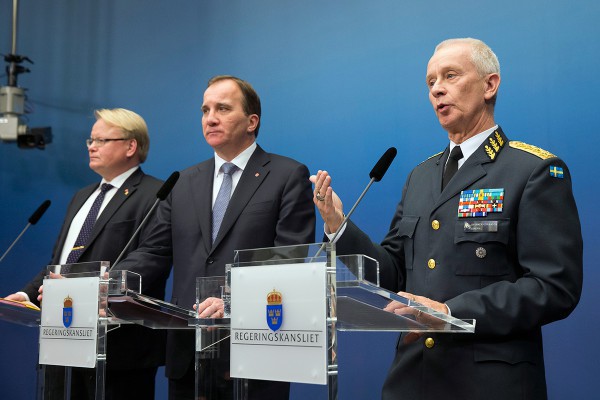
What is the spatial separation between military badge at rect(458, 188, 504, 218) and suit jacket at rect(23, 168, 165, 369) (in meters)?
1.50

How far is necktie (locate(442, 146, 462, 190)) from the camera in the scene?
234cm

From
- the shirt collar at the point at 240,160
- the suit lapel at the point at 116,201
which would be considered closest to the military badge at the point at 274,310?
the shirt collar at the point at 240,160

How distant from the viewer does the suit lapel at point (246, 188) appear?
3.03 metres

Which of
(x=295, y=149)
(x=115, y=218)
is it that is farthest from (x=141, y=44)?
(x=115, y=218)

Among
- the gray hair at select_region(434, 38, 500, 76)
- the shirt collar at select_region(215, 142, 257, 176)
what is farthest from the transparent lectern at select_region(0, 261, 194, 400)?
the gray hair at select_region(434, 38, 500, 76)

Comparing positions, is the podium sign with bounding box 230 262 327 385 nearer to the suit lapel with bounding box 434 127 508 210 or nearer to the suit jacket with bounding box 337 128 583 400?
the suit jacket with bounding box 337 128 583 400

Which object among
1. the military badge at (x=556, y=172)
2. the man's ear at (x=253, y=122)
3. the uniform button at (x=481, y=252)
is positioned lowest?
the uniform button at (x=481, y=252)

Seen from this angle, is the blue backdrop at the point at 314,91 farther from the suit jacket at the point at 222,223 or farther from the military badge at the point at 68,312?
the military badge at the point at 68,312

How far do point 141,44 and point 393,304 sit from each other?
3.90 m

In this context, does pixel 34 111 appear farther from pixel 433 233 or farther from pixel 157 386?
pixel 433 233

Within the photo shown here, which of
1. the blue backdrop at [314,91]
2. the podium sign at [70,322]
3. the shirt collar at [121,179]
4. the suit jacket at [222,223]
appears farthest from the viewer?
the shirt collar at [121,179]

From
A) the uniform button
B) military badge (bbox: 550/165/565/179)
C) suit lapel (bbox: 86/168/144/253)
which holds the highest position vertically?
suit lapel (bbox: 86/168/144/253)

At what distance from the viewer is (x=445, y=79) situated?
238cm

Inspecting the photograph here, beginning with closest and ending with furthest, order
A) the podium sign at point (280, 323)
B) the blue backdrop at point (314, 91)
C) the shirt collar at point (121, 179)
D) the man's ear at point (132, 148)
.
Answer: the podium sign at point (280, 323) < the blue backdrop at point (314, 91) < the shirt collar at point (121, 179) < the man's ear at point (132, 148)
